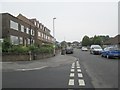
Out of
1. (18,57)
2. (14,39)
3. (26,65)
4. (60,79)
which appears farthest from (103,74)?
(14,39)

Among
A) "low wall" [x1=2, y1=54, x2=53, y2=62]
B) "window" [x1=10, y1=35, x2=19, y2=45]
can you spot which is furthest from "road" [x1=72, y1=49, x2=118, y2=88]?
"window" [x1=10, y1=35, x2=19, y2=45]

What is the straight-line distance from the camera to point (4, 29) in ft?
133

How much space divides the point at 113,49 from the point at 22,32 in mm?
28282

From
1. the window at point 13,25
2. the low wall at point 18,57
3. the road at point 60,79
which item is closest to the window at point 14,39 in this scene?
the window at point 13,25

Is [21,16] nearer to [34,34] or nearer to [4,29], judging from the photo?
[34,34]

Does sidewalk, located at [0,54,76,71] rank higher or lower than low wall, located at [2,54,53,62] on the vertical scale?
lower

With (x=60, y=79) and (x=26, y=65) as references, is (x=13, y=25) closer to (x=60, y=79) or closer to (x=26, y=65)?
(x=26, y=65)

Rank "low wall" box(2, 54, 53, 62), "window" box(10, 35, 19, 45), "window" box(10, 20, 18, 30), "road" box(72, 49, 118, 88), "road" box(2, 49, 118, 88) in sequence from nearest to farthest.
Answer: "road" box(2, 49, 118, 88), "road" box(72, 49, 118, 88), "low wall" box(2, 54, 53, 62), "window" box(10, 35, 19, 45), "window" box(10, 20, 18, 30)

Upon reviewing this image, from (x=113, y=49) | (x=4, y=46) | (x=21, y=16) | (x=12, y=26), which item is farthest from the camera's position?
(x=21, y=16)

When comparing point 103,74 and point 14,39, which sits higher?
point 14,39

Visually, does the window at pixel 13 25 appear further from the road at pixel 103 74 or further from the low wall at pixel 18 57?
the road at pixel 103 74

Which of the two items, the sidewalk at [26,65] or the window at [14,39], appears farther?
the window at [14,39]

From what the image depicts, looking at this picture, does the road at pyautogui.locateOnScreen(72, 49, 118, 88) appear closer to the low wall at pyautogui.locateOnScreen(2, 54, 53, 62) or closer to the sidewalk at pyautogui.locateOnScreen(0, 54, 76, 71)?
the sidewalk at pyautogui.locateOnScreen(0, 54, 76, 71)

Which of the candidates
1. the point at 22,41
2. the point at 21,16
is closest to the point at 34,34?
the point at 21,16
